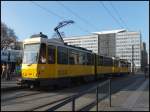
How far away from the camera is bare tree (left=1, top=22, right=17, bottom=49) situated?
190ft

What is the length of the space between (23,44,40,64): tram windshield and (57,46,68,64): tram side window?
1476 mm

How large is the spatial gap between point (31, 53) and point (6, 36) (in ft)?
155

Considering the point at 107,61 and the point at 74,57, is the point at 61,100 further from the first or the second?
the point at 107,61

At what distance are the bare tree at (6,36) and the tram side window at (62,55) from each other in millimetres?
38522

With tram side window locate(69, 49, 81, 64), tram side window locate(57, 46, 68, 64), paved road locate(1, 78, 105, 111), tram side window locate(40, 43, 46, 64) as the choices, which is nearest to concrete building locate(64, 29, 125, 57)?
tram side window locate(69, 49, 81, 64)

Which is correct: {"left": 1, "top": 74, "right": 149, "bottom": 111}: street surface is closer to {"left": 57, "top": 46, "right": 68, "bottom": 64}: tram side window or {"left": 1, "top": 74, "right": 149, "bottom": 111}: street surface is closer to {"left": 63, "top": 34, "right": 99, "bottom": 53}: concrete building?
{"left": 57, "top": 46, "right": 68, "bottom": 64}: tram side window

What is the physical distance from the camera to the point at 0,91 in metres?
17.2

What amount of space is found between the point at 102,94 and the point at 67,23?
54.6ft

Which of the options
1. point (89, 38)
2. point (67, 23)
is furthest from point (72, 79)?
point (89, 38)

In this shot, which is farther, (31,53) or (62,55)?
(62,55)

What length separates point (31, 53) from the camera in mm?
18094

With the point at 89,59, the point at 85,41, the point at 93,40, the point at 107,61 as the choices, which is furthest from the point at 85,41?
the point at 89,59

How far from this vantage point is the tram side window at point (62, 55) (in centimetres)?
1877

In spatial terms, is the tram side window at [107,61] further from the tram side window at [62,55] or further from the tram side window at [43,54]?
the tram side window at [43,54]
